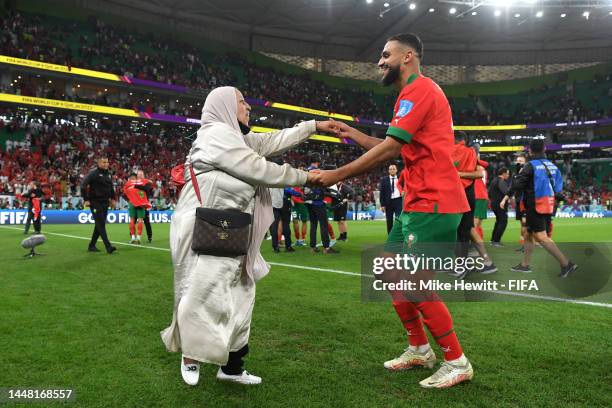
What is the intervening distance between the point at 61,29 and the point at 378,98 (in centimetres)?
3352

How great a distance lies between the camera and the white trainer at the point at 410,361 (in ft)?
10.9

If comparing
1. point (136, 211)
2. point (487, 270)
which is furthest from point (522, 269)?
point (136, 211)

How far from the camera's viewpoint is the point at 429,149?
299 centimetres

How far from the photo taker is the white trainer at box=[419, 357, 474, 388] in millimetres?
2971

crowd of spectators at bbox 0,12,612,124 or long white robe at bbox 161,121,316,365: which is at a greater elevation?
crowd of spectators at bbox 0,12,612,124

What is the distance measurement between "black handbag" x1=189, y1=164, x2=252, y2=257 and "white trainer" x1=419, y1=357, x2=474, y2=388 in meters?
1.50

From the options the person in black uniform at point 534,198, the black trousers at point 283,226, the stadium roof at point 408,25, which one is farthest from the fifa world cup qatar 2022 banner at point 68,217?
the stadium roof at point 408,25

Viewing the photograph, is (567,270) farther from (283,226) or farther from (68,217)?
(68,217)

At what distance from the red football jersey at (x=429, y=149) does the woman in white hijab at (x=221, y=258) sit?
698 mm

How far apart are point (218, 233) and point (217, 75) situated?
137ft

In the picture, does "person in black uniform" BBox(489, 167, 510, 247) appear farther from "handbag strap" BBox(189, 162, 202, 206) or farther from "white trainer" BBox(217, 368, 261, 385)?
"handbag strap" BBox(189, 162, 202, 206)

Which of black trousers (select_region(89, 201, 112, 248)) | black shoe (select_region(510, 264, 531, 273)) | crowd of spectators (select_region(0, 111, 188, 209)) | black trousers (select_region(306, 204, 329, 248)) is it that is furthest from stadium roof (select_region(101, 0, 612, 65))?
black shoe (select_region(510, 264, 531, 273))

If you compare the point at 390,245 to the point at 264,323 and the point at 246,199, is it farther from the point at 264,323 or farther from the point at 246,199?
the point at 264,323

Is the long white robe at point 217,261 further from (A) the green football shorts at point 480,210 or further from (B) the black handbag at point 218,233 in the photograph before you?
(A) the green football shorts at point 480,210
